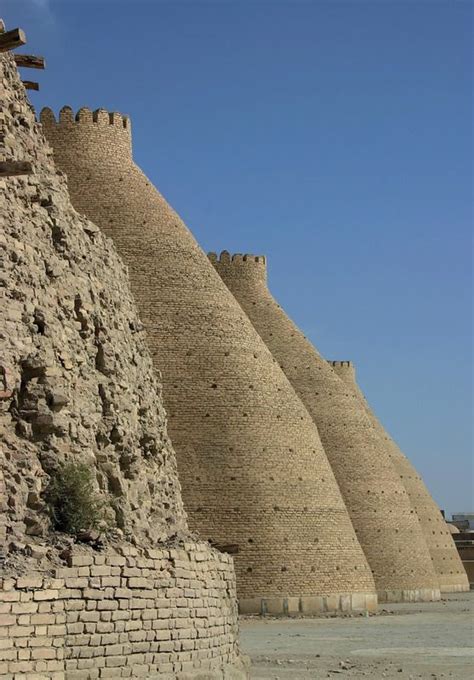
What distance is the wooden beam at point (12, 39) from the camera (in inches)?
399

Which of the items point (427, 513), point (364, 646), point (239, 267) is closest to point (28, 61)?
point (364, 646)

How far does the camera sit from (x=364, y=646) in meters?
19.9

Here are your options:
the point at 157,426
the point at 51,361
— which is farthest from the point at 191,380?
the point at 51,361

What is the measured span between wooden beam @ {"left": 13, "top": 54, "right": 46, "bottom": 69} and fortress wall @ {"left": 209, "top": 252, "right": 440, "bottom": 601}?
73.8 feet

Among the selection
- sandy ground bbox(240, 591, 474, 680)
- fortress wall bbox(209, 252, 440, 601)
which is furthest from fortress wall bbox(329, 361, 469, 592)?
sandy ground bbox(240, 591, 474, 680)

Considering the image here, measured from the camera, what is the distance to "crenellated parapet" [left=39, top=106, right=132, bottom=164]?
94.6ft

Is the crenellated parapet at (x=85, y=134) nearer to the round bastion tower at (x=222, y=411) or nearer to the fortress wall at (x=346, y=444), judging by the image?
the round bastion tower at (x=222, y=411)

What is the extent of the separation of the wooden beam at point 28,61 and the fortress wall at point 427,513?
30.3m

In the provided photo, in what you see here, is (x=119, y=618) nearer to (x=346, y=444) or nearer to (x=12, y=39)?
(x=12, y=39)

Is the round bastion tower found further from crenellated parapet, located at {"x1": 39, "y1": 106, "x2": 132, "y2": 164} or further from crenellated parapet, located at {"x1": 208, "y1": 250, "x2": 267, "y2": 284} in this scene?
crenellated parapet, located at {"x1": 208, "y1": 250, "x2": 267, "y2": 284}

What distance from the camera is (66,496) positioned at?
35.2 ft

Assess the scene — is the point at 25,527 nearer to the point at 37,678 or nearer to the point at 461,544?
the point at 37,678

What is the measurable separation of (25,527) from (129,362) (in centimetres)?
332

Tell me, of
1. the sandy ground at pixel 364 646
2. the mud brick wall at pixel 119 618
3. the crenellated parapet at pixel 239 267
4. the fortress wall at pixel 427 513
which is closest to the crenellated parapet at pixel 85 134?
the crenellated parapet at pixel 239 267
